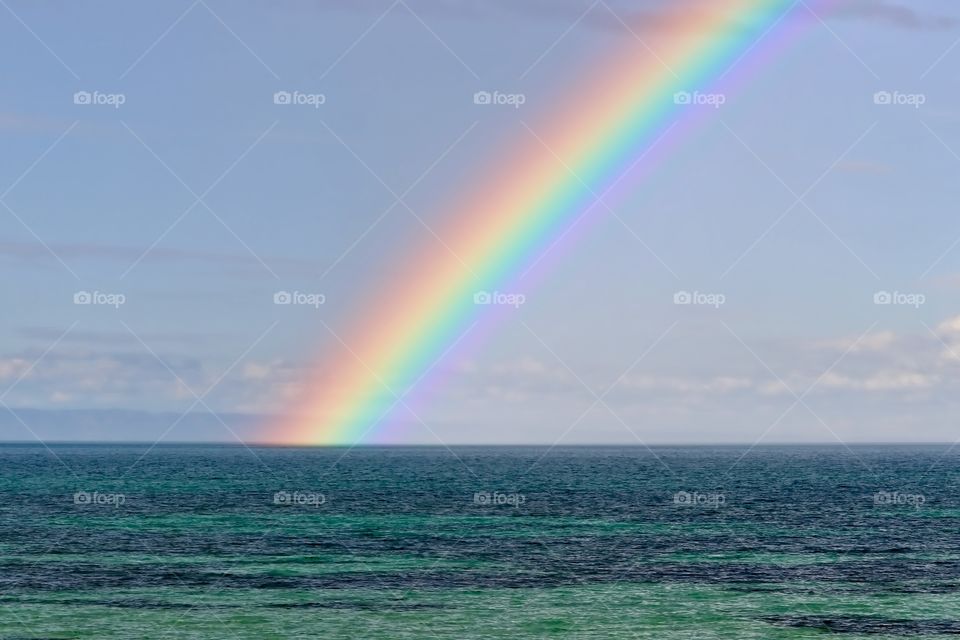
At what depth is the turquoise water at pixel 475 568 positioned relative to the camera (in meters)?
46.4

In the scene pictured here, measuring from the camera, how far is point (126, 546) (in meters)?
70.2

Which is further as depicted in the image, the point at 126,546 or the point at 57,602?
the point at 126,546

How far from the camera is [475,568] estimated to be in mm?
61031

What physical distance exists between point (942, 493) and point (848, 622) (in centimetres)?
9726

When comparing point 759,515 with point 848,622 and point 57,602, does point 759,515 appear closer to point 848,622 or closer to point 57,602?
point 848,622

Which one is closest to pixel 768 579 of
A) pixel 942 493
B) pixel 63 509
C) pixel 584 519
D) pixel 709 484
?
pixel 584 519

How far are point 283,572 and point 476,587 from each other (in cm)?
1091

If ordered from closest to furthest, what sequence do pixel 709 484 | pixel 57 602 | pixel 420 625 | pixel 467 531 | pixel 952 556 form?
pixel 420 625 < pixel 57 602 < pixel 952 556 < pixel 467 531 < pixel 709 484

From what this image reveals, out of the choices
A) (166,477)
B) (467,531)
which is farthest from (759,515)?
(166,477)

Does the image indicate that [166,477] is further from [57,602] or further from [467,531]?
[57,602]

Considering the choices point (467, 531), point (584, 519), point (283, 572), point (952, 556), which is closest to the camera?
point (283, 572)

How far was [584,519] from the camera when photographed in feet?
299

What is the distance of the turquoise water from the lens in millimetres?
46375

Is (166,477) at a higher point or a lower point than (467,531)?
higher
